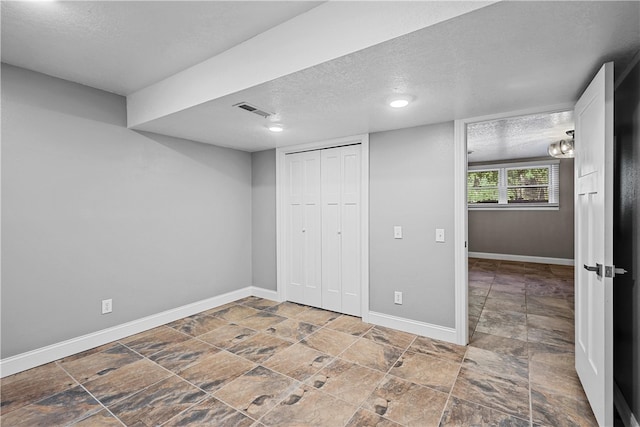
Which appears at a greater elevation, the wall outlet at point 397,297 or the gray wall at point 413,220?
→ the gray wall at point 413,220

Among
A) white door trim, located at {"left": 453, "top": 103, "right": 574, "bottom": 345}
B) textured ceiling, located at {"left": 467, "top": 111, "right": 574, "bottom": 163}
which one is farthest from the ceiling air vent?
textured ceiling, located at {"left": 467, "top": 111, "right": 574, "bottom": 163}

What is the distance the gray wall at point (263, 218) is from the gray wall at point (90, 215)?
0.64m

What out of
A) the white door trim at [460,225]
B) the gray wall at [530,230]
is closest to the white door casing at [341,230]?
the white door trim at [460,225]

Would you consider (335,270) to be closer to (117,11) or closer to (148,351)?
(148,351)

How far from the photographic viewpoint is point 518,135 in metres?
4.70

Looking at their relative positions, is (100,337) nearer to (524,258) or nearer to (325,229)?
(325,229)

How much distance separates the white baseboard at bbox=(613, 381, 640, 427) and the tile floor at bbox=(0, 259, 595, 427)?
16 centimetres

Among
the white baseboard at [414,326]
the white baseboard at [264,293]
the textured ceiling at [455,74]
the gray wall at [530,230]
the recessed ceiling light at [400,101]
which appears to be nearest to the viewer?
the textured ceiling at [455,74]

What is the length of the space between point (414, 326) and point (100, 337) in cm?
304

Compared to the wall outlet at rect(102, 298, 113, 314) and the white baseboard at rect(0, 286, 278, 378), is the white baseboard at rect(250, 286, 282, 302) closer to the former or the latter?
the white baseboard at rect(0, 286, 278, 378)

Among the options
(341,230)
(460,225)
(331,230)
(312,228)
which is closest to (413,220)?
(460,225)

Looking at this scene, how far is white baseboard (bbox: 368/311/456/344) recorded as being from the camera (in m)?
2.95

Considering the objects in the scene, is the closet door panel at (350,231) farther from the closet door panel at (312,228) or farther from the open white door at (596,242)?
the open white door at (596,242)

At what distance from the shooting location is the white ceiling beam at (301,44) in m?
1.50
